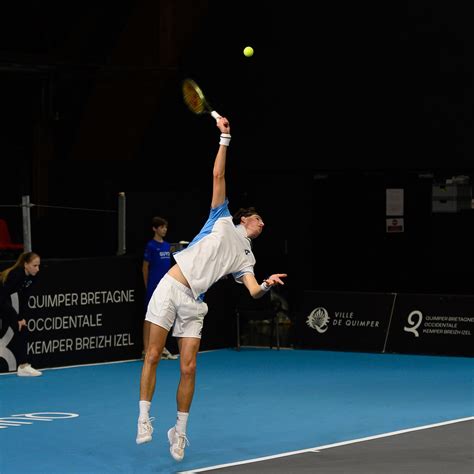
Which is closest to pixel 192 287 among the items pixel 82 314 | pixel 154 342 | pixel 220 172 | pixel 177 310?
pixel 177 310

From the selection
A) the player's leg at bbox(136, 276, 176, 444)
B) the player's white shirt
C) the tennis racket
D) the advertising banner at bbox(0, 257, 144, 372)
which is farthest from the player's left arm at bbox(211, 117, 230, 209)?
the advertising banner at bbox(0, 257, 144, 372)

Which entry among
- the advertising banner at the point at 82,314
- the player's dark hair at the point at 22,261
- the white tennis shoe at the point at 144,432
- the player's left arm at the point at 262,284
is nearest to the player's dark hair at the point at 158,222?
the advertising banner at the point at 82,314

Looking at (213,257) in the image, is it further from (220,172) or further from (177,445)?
(177,445)

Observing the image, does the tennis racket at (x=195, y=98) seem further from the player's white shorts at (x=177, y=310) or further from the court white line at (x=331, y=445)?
the court white line at (x=331, y=445)

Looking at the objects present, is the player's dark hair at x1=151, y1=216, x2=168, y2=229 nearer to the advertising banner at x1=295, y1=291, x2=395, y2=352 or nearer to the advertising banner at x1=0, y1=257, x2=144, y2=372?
the advertising banner at x1=0, y1=257, x2=144, y2=372

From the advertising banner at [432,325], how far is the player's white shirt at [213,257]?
26.5 feet

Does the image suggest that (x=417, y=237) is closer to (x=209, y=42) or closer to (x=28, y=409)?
(x=209, y=42)

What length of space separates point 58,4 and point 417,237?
7.66 meters

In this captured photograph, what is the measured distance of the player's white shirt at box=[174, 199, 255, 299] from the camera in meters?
9.06

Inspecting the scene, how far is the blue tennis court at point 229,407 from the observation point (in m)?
9.09

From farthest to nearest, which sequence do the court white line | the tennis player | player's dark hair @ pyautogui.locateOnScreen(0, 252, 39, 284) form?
player's dark hair @ pyautogui.locateOnScreen(0, 252, 39, 284) → the tennis player → the court white line

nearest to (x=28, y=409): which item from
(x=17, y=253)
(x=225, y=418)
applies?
(x=225, y=418)

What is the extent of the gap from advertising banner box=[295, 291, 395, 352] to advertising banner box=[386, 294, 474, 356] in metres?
0.19

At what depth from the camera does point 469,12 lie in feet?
57.7
